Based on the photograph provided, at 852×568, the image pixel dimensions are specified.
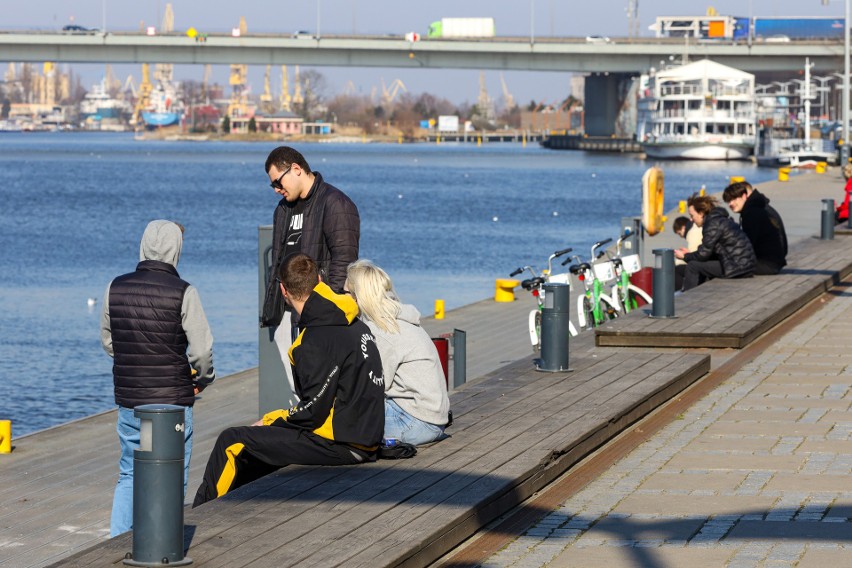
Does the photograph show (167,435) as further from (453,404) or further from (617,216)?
(617,216)

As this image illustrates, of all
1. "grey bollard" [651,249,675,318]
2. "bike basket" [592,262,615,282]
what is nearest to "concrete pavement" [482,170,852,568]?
"grey bollard" [651,249,675,318]

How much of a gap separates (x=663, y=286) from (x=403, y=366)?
6.19 meters

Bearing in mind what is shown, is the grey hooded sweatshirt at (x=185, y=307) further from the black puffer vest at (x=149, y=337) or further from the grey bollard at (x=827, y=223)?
the grey bollard at (x=827, y=223)

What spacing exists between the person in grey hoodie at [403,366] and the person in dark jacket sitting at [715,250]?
28.4 ft

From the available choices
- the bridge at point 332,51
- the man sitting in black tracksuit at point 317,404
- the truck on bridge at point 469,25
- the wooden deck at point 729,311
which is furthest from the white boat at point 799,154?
the man sitting in black tracksuit at point 317,404

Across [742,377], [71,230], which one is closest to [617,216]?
[71,230]

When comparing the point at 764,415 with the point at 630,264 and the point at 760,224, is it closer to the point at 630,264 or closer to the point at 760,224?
the point at 630,264

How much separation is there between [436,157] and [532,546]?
143m

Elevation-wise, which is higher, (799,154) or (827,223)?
(799,154)

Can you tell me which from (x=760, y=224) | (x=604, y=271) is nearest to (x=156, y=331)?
(x=604, y=271)

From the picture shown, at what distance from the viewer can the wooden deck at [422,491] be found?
233 inches

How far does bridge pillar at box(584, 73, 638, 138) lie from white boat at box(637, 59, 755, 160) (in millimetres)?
33017

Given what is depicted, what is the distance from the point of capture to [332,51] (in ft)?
313

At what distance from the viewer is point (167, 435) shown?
5617 millimetres
